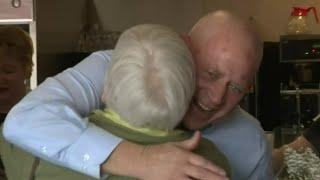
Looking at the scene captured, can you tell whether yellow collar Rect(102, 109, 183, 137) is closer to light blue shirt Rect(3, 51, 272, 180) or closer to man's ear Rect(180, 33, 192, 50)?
light blue shirt Rect(3, 51, 272, 180)

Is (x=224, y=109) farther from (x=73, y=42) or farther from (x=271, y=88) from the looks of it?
(x=271, y=88)

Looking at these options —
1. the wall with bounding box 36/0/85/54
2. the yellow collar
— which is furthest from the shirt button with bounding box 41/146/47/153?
the wall with bounding box 36/0/85/54

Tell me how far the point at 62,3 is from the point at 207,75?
294cm

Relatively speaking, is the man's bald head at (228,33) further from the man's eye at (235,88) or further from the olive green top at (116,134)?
the olive green top at (116,134)

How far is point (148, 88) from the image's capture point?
0.74 m

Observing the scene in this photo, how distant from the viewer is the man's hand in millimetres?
723

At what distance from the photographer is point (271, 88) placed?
4457mm

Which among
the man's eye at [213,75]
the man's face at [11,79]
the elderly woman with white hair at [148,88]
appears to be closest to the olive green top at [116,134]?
the elderly woman with white hair at [148,88]

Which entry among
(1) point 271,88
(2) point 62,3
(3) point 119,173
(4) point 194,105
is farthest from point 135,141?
(1) point 271,88

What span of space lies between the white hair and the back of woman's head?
1436 mm

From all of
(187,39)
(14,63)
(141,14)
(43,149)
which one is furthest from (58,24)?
(43,149)

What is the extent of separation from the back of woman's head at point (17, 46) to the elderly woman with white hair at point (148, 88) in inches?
54.6

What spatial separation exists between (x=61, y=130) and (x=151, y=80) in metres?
0.18

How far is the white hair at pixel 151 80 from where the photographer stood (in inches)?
29.0
